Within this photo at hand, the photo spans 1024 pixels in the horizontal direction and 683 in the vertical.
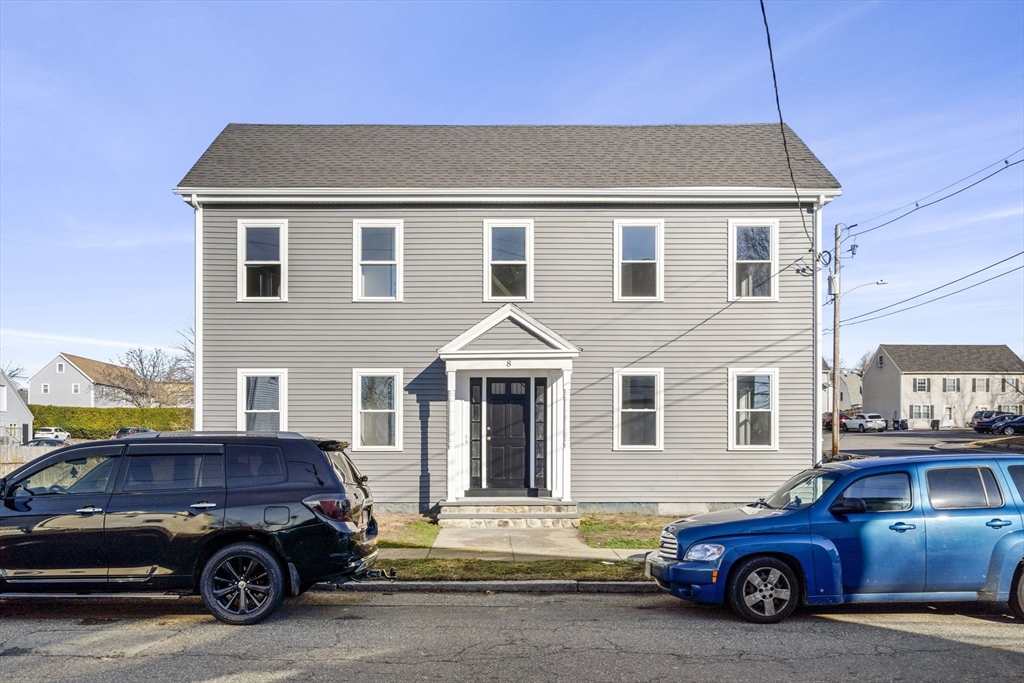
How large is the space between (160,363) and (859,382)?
7962cm

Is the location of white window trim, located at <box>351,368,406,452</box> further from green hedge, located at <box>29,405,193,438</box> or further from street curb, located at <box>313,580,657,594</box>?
green hedge, located at <box>29,405,193,438</box>

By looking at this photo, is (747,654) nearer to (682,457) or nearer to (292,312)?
(682,457)

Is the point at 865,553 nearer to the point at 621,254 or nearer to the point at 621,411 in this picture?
the point at 621,411

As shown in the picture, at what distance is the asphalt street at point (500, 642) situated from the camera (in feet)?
20.2

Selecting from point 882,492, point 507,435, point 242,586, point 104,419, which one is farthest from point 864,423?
point 242,586

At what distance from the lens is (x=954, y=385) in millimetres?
78562

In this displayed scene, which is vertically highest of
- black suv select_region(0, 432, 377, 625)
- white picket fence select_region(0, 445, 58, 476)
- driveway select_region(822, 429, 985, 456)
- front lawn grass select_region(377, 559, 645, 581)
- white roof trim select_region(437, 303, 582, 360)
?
white roof trim select_region(437, 303, 582, 360)

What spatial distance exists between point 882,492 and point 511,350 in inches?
331

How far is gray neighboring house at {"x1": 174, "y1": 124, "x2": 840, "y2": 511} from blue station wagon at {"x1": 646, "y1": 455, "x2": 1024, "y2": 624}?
8040 mm

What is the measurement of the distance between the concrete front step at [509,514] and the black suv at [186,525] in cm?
657

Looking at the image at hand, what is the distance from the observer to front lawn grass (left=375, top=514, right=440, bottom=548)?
12.5 metres

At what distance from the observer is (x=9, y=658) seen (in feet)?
21.5

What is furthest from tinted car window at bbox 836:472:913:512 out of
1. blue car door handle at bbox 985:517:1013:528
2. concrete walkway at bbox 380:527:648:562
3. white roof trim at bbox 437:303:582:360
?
white roof trim at bbox 437:303:582:360

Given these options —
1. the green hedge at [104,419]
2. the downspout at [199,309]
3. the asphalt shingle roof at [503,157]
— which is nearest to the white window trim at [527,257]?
the asphalt shingle roof at [503,157]
